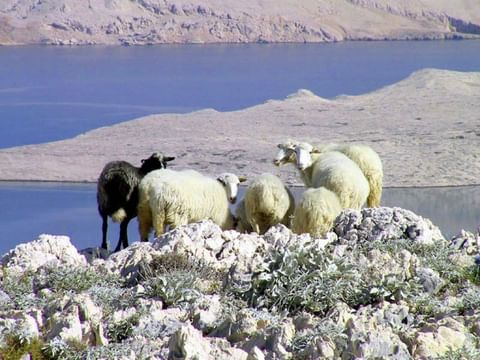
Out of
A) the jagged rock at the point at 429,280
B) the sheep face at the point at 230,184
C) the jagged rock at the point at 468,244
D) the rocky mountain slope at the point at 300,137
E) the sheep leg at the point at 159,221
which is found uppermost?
the jagged rock at the point at 429,280

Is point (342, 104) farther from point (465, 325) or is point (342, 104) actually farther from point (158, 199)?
point (465, 325)

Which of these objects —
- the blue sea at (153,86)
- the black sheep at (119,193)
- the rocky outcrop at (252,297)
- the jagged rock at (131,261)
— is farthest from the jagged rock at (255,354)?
the blue sea at (153,86)

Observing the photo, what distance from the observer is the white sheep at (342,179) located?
33.2 feet

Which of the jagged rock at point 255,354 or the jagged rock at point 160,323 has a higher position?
the jagged rock at point 255,354

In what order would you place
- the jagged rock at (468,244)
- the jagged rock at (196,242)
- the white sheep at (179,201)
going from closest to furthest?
the jagged rock at (196,242), the jagged rock at (468,244), the white sheep at (179,201)

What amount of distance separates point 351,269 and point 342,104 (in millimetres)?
26304

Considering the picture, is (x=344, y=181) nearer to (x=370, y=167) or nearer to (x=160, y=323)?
(x=370, y=167)

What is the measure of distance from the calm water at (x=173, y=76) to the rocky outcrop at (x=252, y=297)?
2303 cm

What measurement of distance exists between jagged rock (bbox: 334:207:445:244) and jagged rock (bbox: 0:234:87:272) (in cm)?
192

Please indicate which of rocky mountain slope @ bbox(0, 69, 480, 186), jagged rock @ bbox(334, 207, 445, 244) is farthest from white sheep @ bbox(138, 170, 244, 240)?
rocky mountain slope @ bbox(0, 69, 480, 186)

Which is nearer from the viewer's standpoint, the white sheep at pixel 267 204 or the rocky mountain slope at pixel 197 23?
the white sheep at pixel 267 204

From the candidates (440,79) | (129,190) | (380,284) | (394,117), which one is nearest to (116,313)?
(380,284)

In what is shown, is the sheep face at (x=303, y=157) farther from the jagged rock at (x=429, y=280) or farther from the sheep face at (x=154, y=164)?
the jagged rock at (x=429, y=280)

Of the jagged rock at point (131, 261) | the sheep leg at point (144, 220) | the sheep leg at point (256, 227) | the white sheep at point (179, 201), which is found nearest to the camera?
the jagged rock at point (131, 261)
